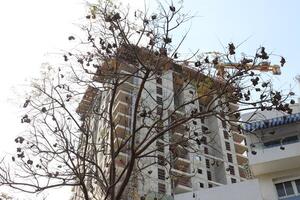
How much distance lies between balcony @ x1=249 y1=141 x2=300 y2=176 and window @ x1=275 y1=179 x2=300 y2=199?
1.64ft

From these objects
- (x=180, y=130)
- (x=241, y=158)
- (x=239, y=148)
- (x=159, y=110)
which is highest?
(x=239, y=148)

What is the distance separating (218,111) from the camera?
6234mm

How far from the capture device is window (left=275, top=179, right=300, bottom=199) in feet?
46.5

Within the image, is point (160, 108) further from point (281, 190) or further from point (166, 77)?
point (281, 190)

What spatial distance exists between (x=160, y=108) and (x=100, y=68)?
105 cm

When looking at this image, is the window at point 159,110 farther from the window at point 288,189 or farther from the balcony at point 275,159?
A: the window at point 288,189

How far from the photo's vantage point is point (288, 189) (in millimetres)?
14375

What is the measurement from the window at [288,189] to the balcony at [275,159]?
1.64 ft

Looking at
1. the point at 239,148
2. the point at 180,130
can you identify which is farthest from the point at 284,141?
the point at 239,148

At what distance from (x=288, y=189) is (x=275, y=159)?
3.50 feet

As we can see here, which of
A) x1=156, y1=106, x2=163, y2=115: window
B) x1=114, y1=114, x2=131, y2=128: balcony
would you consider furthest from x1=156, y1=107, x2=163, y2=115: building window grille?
x1=114, y1=114, x2=131, y2=128: balcony

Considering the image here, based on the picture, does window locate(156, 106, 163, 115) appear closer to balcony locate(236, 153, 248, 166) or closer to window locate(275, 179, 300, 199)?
window locate(275, 179, 300, 199)

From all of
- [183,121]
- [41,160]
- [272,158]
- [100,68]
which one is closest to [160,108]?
[183,121]

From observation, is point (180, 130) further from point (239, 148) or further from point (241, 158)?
point (239, 148)
